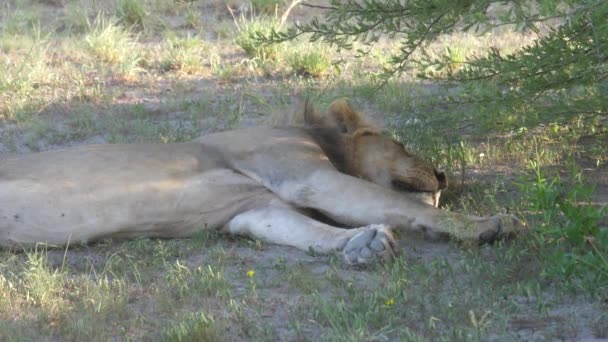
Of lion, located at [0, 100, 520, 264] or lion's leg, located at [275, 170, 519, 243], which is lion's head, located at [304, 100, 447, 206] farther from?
lion's leg, located at [275, 170, 519, 243]

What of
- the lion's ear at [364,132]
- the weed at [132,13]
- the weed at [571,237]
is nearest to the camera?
the weed at [571,237]

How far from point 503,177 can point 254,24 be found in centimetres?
380

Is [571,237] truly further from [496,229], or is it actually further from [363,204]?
[363,204]

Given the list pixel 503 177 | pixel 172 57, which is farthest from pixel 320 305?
pixel 172 57

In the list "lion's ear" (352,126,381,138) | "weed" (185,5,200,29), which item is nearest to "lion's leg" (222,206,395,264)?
"lion's ear" (352,126,381,138)

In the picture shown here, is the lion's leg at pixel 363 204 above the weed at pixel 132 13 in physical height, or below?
above

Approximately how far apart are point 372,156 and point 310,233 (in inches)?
29.1

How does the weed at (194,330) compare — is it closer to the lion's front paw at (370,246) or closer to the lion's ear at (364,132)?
the lion's front paw at (370,246)

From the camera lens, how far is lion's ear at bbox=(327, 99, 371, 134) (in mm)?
5324

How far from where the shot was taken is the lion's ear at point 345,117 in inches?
210

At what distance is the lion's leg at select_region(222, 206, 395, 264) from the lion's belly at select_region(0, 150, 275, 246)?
121 mm

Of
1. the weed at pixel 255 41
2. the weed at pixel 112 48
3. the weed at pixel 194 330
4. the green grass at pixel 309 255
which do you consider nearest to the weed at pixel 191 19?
the weed at pixel 255 41

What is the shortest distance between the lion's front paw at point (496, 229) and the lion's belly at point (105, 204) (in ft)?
3.88

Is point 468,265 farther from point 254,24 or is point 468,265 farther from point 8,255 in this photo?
point 254,24
